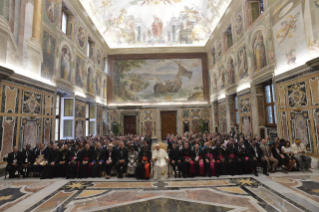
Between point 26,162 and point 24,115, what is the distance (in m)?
1.94

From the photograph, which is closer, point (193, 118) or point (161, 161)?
point (161, 161)

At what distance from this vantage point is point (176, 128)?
65.3ft

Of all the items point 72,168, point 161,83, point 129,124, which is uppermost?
point 161,83

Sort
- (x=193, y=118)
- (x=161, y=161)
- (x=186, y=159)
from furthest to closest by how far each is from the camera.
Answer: (x=193, y=118), (x=186, y=159), (x=161, y=161)

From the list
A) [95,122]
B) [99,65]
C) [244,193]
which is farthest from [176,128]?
[244,193]

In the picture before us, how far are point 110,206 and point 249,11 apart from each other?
40.8ft

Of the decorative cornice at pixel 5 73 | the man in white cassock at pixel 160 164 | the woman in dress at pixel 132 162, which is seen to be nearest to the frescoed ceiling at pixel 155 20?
the decorative cornice at pixel 5 73

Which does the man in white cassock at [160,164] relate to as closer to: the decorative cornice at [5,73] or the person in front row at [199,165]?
the person in front row at [199,165]

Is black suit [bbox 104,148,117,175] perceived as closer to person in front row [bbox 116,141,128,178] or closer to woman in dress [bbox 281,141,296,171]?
person in front row [bbox 116,141,128,178]

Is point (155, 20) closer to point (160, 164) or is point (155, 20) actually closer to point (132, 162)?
point (132, 162)

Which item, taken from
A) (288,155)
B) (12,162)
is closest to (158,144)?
(288,155)

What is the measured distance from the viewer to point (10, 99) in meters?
6.77

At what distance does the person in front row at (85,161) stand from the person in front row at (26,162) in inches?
69.5

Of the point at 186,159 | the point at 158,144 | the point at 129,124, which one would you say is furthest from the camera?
the point at 129,124
